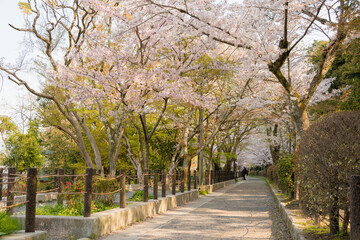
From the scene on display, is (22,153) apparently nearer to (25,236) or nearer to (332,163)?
(25,236)

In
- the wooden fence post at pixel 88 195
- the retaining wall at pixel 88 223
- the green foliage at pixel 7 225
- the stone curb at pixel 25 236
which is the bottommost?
the retaining wall at pixel 88 223

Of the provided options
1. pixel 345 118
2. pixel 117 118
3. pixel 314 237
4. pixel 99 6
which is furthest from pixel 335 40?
pixel 117 118

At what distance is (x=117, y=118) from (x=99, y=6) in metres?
6.24

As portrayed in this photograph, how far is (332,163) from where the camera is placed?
4965 mm

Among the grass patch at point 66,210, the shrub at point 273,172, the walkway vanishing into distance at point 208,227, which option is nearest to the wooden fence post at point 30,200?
the walkway vanishing into distance at point 208,227

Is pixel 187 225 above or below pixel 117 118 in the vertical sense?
below

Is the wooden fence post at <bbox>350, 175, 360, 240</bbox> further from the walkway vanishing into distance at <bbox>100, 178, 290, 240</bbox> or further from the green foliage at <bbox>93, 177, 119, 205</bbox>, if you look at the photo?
the green foliage at <bbox>93, 177, 119, 205</bbox>

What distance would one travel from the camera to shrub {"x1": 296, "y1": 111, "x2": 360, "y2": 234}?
478cm

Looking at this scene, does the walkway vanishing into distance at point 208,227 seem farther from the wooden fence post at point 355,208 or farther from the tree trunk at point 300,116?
the wooden fence post at point 355,208

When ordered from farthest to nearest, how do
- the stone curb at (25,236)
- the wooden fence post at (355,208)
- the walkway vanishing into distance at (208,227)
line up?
the walkway vanishing into distance at (208,227) < the stone curb at (25,236) < the wooden fence post at (355,208)

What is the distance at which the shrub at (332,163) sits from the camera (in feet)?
15.7

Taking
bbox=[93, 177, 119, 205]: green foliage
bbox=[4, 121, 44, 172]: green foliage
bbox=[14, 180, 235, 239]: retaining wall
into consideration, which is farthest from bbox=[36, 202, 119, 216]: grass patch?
bbox=[4, 121, 44, 172]: green foliage

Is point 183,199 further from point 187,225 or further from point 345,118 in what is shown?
point 345,118

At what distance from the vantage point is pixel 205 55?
17125 mm
